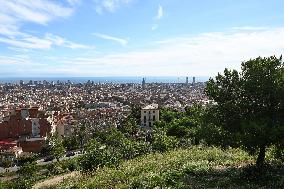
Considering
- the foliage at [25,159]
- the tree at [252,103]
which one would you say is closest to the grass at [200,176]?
the tree at [252,103]

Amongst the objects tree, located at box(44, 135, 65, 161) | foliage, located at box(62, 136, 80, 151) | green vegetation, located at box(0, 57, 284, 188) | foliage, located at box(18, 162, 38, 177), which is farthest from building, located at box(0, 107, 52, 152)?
green vegetation, located at box(0, 57, 284, 188)

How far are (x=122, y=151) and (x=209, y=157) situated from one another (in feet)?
55.8

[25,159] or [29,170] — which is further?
[25,159]

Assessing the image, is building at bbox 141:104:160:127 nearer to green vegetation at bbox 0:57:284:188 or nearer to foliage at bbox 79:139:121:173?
foliage at bbox 79:139:121:173

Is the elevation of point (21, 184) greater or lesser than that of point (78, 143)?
greater

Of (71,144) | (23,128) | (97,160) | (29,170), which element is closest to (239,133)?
(97,160)

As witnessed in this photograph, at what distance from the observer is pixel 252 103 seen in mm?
16672

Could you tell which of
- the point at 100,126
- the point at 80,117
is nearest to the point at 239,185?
the point at 100,126

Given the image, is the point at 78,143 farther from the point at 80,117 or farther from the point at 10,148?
the point at 80,117

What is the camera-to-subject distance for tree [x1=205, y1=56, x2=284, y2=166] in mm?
15646

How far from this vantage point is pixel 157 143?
127ft

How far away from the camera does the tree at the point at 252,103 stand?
51.3 feet

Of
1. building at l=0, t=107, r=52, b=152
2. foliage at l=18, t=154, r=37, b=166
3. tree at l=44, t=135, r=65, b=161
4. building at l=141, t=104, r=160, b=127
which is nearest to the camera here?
tree at l=44, t=135, r=65, b=161

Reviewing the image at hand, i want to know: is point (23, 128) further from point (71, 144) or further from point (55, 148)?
point (55, 148)
